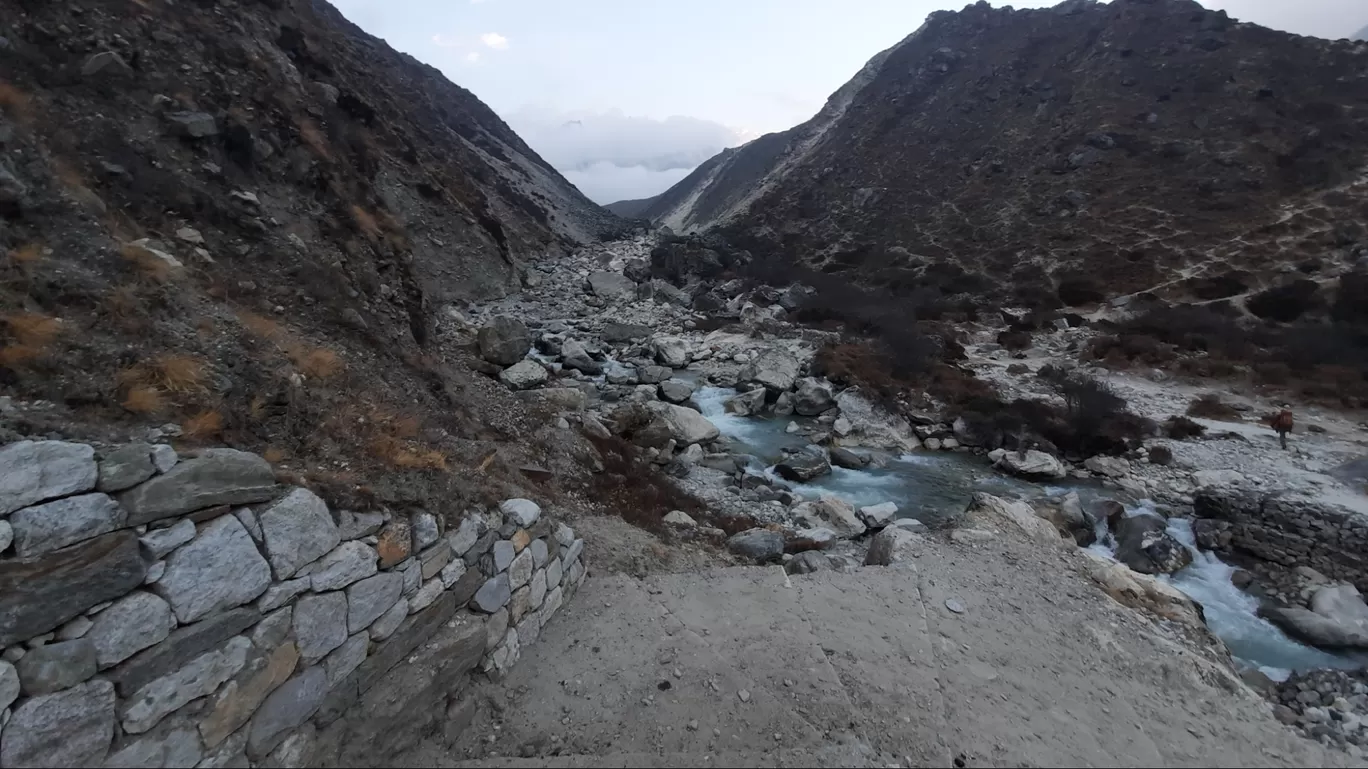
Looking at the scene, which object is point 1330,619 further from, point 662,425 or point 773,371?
point 773,371

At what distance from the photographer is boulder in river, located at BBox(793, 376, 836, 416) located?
1802cm

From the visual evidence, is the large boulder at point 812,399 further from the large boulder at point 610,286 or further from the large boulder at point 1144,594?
the large boulder at point 610,286

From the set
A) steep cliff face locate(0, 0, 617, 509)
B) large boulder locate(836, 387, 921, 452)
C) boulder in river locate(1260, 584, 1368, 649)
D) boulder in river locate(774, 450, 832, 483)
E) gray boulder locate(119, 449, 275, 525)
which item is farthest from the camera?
large boulder locate(836, 387, 921, 452)

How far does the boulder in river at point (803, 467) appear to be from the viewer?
13281mm

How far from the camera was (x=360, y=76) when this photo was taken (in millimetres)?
38281

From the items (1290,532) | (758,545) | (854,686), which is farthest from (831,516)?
(1290,532)

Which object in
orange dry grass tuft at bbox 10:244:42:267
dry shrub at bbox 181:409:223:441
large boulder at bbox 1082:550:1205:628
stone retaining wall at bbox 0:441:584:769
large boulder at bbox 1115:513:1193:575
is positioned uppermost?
orange dry grass tuft at bbox 10:244:42:267

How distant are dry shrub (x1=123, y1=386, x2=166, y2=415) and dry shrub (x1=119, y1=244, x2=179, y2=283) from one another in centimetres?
289

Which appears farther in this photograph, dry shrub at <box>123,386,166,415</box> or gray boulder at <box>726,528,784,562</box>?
gray boulder at <box>726,528,784,562</box>

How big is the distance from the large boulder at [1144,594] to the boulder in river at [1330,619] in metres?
1.58

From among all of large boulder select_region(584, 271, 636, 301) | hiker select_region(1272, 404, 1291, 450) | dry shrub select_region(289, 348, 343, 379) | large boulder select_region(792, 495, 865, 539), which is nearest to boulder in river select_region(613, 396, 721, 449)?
large boulder select_region(792, 495, 865, 539)

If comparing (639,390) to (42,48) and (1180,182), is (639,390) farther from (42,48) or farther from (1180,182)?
(1180,182)

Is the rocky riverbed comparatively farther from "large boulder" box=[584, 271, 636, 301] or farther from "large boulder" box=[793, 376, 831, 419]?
"large boulder" box=[584, 271, 636, 301]

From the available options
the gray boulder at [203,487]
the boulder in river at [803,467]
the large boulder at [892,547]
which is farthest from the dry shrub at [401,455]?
the boulder in river at [803,467]
